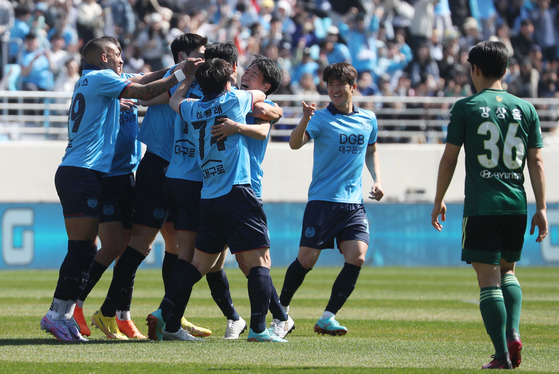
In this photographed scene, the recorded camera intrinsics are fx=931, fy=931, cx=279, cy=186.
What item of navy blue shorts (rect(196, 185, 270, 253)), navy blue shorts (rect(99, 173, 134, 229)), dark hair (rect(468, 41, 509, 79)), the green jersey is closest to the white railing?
navy blue shorts (rect(99, 173, 134, 229))

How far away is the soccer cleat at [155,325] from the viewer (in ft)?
23.8

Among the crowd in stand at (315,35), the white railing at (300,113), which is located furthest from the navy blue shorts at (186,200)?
the crowd in stand at (315,35)

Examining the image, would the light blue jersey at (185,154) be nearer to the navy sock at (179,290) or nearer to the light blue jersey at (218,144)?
the light blue jersey at (218,144)

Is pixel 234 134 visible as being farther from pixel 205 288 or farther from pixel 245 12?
pixel 245 12

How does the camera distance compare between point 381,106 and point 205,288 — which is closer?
point 205,288

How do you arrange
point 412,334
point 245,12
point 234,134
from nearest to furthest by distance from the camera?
1. point 234,134
2. point 412,334
3. point 245,12

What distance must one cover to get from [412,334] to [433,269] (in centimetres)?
1042

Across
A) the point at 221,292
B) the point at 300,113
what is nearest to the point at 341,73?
the point at 221,292

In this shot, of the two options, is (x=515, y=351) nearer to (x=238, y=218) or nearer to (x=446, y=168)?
(x=446, y=168)

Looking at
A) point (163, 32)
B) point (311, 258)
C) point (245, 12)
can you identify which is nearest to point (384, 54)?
point (245, 12)

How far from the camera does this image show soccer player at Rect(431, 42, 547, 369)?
6004mm

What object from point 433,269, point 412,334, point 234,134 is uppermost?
point 234,134

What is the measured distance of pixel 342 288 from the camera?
8.03 metres

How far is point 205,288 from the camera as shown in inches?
551
